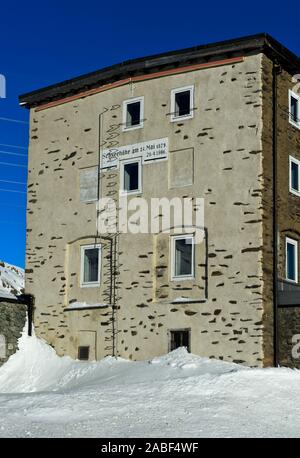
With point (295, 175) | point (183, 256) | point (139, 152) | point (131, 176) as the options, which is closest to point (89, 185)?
point (131, 176)

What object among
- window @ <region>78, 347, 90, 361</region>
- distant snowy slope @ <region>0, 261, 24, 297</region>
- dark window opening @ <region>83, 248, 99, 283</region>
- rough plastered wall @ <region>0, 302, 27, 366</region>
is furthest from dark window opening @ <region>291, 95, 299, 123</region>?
distant snowy slope @ <region>0, 261, 24, 297</region>

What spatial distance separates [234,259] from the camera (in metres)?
22.9

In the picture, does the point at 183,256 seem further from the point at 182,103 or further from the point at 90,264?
the point at 182,103

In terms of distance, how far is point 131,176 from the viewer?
25.7 m

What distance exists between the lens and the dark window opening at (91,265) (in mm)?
25984

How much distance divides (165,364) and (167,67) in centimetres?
928

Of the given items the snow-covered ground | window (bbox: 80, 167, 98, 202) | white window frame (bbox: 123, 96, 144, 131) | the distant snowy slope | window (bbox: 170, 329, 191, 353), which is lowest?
the snow-covered ground

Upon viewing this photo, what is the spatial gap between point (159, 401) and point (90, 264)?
929 cm

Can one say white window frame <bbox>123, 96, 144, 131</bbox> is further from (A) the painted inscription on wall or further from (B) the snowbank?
(B) the snowbank

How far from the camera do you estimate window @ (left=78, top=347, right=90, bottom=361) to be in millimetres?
25422

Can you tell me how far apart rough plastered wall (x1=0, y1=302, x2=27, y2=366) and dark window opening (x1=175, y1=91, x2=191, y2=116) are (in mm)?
8340

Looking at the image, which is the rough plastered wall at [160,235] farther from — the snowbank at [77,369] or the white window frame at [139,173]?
the snowbank at [77,369]

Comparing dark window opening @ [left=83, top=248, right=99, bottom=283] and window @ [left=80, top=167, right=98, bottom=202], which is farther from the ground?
window @ [left=80, top=167, right=98, bottom=202]
